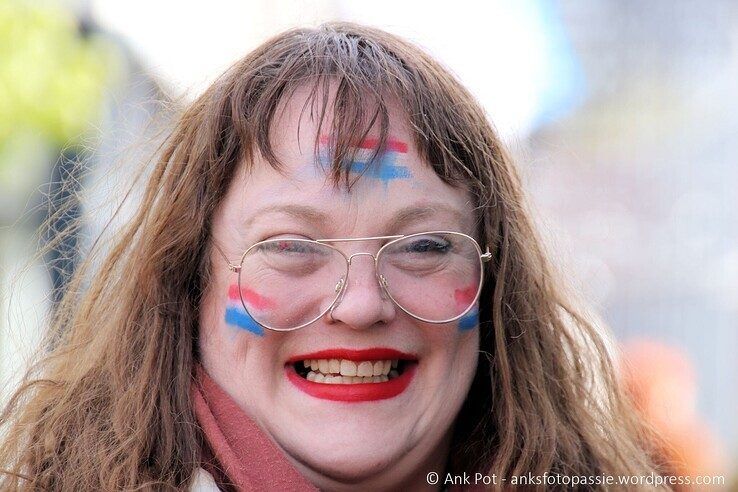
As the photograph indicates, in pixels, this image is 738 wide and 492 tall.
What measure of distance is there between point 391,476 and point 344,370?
11.2 inches

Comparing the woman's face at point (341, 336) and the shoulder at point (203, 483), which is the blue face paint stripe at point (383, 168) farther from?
the shoulder at point (203, 483)

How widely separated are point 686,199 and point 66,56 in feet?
11.8

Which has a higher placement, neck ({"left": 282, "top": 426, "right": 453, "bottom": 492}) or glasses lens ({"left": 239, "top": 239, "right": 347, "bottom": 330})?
glasses lens ({"left": 239, "top": 239, "right": 347, "bottom": 330})

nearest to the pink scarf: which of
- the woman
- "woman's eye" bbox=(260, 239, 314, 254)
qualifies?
the woman

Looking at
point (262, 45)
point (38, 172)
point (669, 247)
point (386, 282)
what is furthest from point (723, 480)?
point (38, 172)

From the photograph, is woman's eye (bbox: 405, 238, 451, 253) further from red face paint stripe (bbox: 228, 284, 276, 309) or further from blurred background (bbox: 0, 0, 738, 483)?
blurred background (bbox: 0, 0, 738, 483)

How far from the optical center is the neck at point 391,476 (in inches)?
82.7

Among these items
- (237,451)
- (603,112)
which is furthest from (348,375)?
(603,112)

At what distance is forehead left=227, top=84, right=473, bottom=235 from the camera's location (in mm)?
2055

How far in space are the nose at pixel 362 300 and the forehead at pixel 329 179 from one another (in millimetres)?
80

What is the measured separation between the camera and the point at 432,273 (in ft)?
7.05

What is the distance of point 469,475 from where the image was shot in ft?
7.66

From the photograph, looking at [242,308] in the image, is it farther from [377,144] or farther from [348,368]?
[377,144]

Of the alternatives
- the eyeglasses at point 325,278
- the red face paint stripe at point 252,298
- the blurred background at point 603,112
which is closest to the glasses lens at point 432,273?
the eyeglasses at point 325,278
